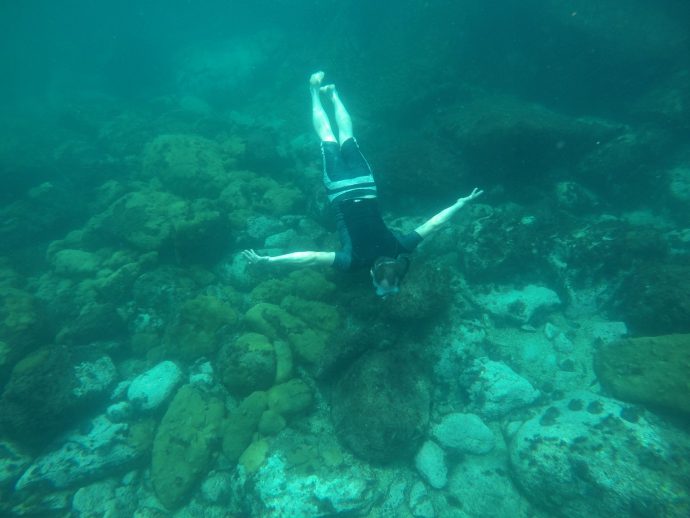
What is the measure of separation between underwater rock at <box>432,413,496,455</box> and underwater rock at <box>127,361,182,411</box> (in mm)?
4801

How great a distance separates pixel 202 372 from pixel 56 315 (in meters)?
3.75

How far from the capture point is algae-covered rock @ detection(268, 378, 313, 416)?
18.8 ft

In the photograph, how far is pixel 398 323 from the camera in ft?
20.3

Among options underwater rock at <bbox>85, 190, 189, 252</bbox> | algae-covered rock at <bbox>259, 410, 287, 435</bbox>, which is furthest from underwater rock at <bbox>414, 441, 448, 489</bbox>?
underwater rock at <bbox>85, 190, 189, 252</bbox>

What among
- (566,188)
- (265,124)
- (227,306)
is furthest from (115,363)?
(265,124)

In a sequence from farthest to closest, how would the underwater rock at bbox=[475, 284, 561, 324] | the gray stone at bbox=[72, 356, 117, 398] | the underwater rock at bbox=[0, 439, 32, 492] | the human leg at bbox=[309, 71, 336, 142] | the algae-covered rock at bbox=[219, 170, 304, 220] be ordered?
1. the algae-covered rock at bbox=[219, 170, 304, 220]
2. the human leg at bbox=[309, 71, 336, 142]
3. the underwater rock at bbox=[475, 284, 561, 324]
4. the gray stone at bbox=[72, 356, 117, 398]
5. the underwater rock at bbox=[0, 439, 32, 492]

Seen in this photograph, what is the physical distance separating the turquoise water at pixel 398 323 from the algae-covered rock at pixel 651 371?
0.10ft

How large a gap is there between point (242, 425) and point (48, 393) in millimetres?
3307

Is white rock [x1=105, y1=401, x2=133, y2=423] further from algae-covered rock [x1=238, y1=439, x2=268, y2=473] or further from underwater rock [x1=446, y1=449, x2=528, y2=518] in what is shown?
underwater rock [x1=446, y1=449, x2=528, y2=518]

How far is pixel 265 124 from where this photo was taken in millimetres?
17578

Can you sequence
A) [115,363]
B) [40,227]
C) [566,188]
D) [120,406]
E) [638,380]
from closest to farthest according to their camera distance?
1. [638,380]
2. [120,406]
3. [115,363]
4. [566,188]
5. [40,227]

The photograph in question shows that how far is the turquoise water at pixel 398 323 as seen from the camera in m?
5.38

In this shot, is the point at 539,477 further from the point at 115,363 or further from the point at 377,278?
the point at 115,363

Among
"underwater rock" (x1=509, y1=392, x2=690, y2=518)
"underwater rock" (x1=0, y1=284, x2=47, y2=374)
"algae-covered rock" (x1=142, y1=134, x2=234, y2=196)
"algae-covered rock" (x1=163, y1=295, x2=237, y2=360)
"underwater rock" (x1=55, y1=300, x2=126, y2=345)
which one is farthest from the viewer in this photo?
"algae-covered rock" (x1=142, y1=134, x2=234, y2=196)
